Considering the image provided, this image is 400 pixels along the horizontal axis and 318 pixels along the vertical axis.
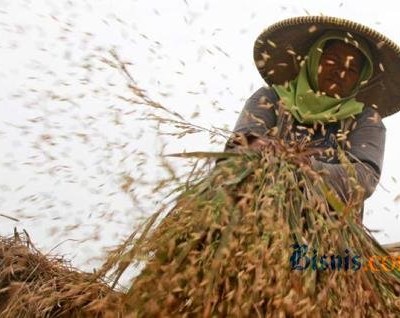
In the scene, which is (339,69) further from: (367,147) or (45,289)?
(45,289)

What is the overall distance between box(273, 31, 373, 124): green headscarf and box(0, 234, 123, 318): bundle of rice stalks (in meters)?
1.03

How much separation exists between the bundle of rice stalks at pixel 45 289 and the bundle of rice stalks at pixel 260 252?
3.1 inches

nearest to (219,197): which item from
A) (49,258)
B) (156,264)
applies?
(156,264)

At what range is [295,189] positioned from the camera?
5.45ft

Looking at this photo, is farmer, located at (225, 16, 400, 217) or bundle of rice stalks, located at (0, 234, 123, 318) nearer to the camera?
bundle of rice stalks, located at (0, 234, 123, 318)

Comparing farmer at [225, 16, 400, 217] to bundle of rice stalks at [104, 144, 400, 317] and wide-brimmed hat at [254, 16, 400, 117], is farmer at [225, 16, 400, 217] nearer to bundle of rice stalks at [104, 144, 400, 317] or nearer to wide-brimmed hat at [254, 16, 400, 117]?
wide-brimmed hat at [254, 16, 400, 117]

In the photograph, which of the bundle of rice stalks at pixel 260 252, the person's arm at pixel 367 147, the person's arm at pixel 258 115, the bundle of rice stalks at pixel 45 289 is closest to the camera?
the bundle of rice stalks at pixel 260 252

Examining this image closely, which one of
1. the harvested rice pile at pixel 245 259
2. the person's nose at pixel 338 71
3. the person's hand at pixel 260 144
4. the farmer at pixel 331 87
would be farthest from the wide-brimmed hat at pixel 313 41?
the harvested rice pile at pixel 245 259

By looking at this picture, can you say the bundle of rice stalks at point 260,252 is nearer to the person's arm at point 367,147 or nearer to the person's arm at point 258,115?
the person's arm at point 367,147

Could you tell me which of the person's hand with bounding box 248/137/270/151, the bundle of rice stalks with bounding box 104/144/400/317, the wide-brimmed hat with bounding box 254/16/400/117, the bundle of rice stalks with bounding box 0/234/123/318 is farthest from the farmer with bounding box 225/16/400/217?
the bundle of rice stalks with bounding box 0/234/123/318

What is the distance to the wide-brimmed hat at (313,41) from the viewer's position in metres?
2.75

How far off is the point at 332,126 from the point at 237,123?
1.27ft

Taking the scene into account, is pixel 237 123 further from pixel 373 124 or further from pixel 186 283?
pixel 186 283

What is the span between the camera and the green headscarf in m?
2.47
